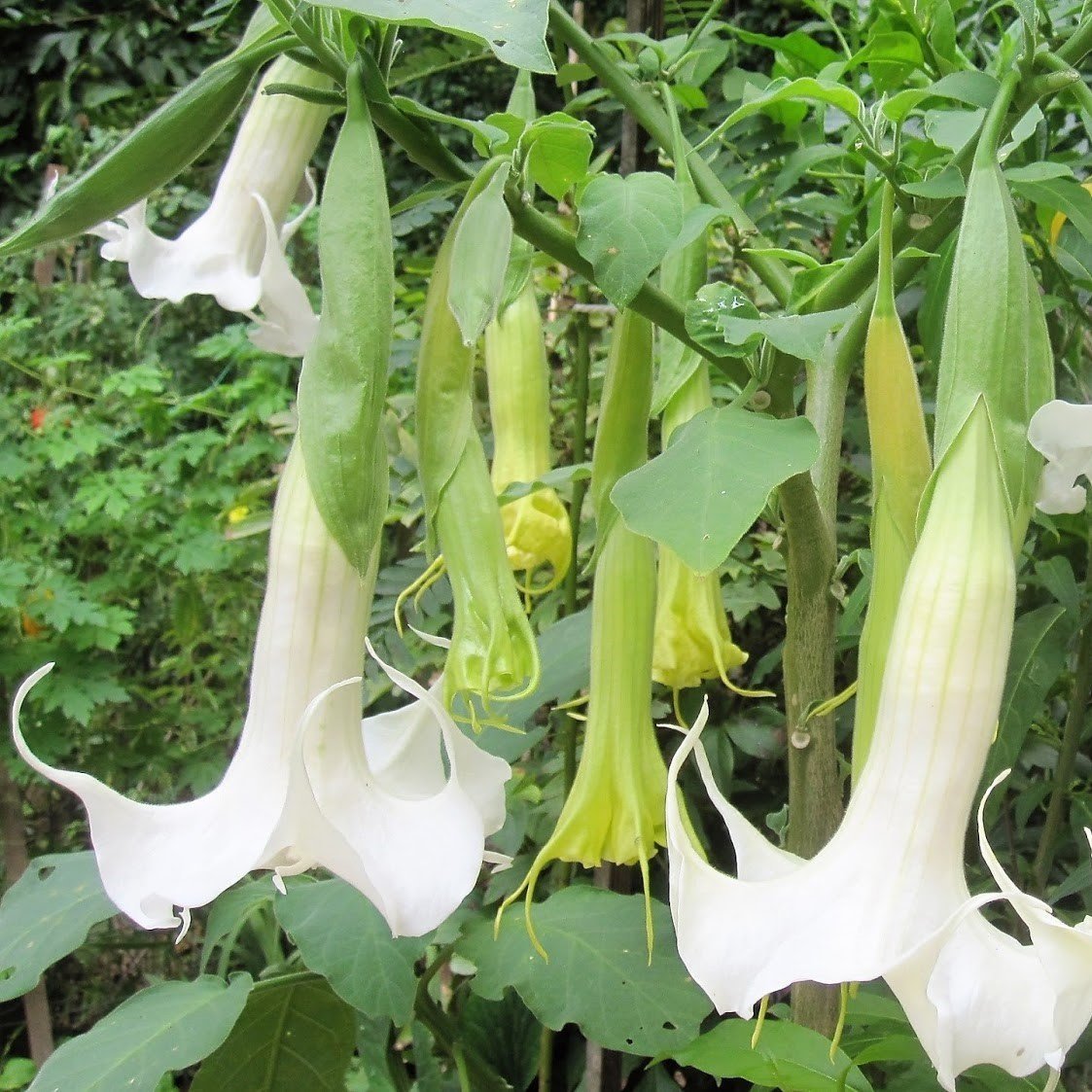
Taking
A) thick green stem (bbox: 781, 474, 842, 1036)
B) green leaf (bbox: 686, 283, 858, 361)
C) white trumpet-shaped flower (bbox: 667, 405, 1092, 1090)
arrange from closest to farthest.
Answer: white trumpet-shaped flower (bbox: 667, 405, 1092, 1090) < green leaf (bbox: 686, 283, 858, 361) < thick green stem (bbox: 781, 474, 842, 1036)

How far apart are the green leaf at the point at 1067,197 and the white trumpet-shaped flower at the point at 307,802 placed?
0.39 metres

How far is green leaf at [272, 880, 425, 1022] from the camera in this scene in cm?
66

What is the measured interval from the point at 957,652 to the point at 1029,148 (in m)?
0.58

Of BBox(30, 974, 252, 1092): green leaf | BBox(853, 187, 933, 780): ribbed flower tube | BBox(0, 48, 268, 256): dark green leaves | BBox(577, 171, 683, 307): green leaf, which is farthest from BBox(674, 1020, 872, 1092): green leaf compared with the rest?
BBox(0, 48, 268, 256): dark green leaves

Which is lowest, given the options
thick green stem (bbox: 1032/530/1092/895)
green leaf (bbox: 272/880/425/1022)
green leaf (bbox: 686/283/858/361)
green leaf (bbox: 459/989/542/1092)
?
green leaf (bbox: 459/989/542/1092)

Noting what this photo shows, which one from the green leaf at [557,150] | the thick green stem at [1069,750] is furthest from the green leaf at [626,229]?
the thick green stem at [1069,750]

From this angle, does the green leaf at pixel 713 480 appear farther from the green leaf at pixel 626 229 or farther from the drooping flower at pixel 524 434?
the drooping flower at pixel 524 434

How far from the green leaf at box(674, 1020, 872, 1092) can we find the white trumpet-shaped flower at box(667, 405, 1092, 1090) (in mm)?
187

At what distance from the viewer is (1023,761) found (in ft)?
3.29

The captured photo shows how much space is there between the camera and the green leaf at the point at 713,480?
41cm

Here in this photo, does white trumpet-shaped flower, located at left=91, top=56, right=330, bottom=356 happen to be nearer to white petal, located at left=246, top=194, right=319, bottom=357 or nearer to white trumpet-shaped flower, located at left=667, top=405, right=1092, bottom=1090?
white petal, located at left=246, top=194, right=319, bottom=357

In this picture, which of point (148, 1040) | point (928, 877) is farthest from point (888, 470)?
point (148, 1040)

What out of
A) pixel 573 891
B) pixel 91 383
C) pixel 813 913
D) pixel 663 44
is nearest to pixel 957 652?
pixel 813 913

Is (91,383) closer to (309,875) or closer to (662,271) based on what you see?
(309,875)
